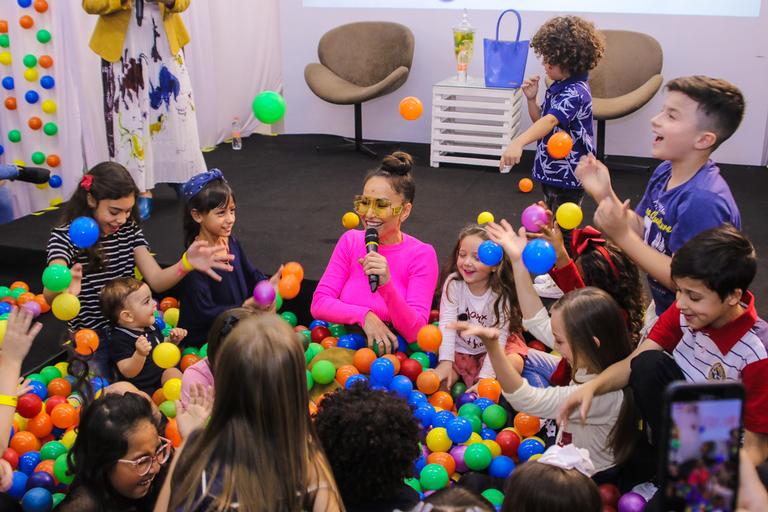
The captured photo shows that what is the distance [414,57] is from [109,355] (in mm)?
4030

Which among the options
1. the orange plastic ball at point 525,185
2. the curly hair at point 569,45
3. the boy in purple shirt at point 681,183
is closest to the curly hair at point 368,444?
the boy in purple shirt at point 681,183

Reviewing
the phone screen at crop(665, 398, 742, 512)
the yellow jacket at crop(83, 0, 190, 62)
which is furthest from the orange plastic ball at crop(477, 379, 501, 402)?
the yellow jacket at crop(83, 0, 190, 62)

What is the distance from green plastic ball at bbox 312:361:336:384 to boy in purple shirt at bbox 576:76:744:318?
1128 mm

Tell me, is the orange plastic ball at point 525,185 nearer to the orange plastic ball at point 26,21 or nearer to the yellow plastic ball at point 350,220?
the yellow plastic ball at point 350,220

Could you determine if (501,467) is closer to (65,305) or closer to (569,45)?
(65,305)

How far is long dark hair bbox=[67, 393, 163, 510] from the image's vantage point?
1.93 metres

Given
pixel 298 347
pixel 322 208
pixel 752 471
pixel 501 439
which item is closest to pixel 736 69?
pixel 322 208

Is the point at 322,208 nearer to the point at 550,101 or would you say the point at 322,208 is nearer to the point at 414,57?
the point at 550,101

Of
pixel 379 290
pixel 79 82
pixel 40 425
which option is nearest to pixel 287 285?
pixel 379 290

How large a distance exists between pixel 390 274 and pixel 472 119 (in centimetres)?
300

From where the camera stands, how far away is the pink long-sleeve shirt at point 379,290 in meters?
3.02

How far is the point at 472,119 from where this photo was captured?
223 inches

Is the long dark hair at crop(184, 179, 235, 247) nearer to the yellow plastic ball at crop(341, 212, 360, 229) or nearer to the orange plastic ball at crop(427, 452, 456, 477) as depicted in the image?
the yellow plastic ball at crop(341, 212, 360, 229)

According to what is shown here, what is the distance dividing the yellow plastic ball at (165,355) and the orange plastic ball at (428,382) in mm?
859
